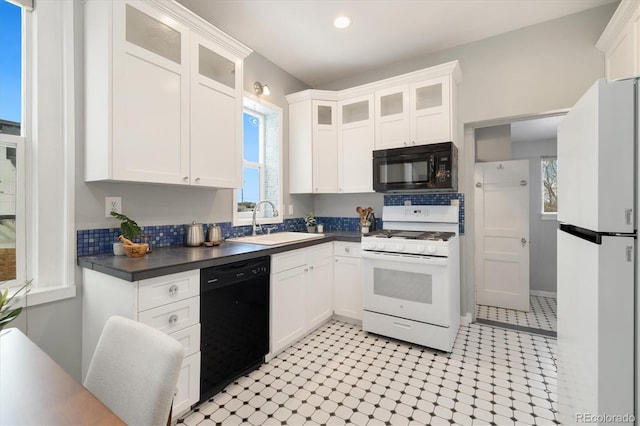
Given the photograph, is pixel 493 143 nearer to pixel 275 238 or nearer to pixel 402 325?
pixel 402 325

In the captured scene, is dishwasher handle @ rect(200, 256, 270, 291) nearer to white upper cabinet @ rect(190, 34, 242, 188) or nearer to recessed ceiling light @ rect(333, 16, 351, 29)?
white upper cabinet @ rect(190, 34, 242, 188)

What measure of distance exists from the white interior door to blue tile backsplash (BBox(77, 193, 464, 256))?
2.71ft

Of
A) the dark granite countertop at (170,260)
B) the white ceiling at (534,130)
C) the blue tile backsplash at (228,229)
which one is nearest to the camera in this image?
the dark granite countertop at (170,260)

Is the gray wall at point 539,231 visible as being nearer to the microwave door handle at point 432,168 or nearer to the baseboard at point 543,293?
the baseboard at point 543,293

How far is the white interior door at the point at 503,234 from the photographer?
3.38 metres

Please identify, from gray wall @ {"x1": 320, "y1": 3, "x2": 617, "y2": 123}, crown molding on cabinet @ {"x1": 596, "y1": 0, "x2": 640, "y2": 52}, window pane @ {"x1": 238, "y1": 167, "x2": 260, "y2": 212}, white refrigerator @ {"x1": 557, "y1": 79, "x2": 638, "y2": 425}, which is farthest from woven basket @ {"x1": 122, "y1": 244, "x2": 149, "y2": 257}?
crown molding on cabinet @ {"x1": 596, "y1": 0, "x2": 640, "y2": 52}

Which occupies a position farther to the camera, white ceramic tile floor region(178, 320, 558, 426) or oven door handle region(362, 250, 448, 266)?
oven door handle region(362, 250, 448, 266)

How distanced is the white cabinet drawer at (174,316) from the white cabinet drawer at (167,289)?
27mm

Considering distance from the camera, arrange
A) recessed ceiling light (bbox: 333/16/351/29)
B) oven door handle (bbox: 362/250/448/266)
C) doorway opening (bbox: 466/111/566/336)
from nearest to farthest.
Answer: oven door handle (bbox: 362/250/448/266) → recessed ceiling light (bbox: 333/16/351/29) → doorway opening (bbox: 466/111/566/336)

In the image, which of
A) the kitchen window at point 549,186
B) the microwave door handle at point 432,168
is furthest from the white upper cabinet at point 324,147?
the kitchen window at point 549,186

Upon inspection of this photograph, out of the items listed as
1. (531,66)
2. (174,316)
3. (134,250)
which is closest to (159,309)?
(174,316)

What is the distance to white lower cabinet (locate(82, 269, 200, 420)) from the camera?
1.48m

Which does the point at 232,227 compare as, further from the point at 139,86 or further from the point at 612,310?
the point at 612,310

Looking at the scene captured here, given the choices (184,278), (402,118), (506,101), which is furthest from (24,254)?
(506,101)
